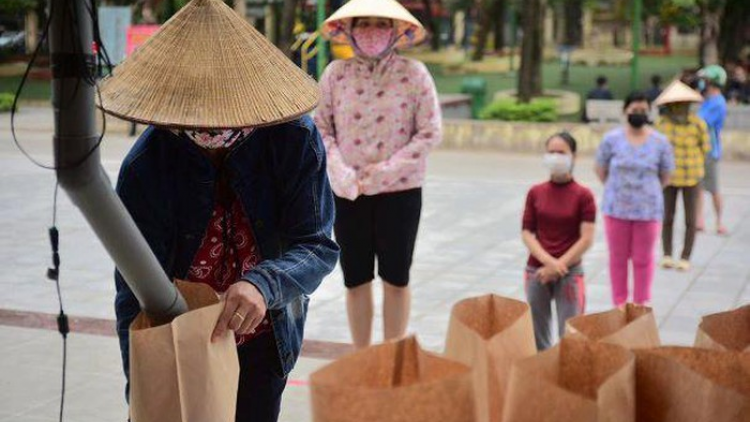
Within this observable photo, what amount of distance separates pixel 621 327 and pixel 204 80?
3.95 ft

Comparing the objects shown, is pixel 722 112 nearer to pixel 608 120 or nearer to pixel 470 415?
pixel 608 120

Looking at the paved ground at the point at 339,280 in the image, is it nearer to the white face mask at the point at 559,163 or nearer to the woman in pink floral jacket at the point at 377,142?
the woman in pink floral jacket at the point at 377,142

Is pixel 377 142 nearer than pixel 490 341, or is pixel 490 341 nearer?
pixel 490 341

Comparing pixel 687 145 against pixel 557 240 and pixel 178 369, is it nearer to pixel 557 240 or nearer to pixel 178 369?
pixel 557 240

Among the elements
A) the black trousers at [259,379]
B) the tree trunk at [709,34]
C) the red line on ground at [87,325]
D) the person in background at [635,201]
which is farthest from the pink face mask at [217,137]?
the tree trunk at [709,34]

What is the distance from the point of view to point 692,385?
1763mm

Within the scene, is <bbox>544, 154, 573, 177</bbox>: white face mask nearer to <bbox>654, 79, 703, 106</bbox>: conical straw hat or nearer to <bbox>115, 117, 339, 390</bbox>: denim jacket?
<bbox>654, 79, 703, 106</bbox>: conical straw hat

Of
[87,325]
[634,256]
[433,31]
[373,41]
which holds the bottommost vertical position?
[87,325]

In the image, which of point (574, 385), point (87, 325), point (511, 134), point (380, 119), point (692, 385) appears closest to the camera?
point (692, 385)

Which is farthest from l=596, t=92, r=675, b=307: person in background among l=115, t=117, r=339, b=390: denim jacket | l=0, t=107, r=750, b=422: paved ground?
l=115, t=117, r=339, b=390: denim jacket

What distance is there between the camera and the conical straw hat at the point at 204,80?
2.83 metres

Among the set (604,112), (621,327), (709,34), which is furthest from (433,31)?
(621,327)

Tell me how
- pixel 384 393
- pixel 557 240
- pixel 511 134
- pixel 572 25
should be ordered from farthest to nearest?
1. pixel 572 25
2. pixel 511 134
3. pixel 557 240
4. pixel 384 393

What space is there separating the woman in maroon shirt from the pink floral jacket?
74cm
